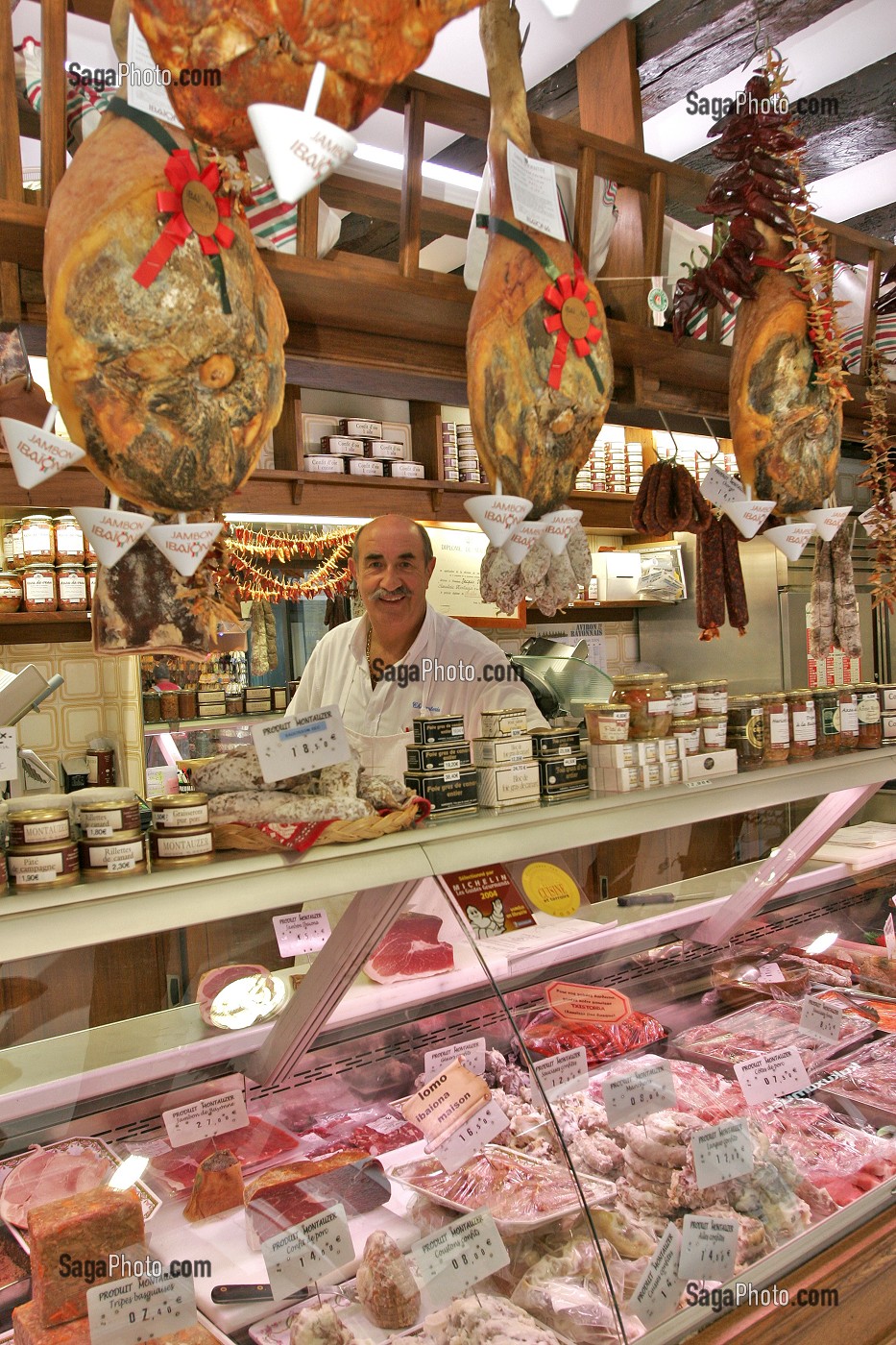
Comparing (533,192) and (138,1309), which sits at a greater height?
(533,192)

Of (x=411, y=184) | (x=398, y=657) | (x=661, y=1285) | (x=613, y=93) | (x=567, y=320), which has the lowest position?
(x=661, y=1285)

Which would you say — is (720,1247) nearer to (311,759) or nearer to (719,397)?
(311,759)

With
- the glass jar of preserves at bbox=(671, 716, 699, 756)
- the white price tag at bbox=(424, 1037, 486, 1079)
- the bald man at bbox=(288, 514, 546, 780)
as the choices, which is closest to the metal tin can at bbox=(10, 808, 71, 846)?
the white price tag at bbox=(424, 1037, 486, 1079)

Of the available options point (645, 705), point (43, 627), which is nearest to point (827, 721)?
point (645, 705)

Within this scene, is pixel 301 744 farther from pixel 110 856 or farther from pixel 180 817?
pixel 110 856

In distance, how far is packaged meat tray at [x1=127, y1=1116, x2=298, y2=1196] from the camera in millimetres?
2182

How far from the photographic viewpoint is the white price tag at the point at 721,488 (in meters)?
2.88

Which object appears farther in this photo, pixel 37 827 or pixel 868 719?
pixel 868 719

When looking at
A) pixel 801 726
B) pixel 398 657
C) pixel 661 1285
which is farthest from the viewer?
pixel 398 657

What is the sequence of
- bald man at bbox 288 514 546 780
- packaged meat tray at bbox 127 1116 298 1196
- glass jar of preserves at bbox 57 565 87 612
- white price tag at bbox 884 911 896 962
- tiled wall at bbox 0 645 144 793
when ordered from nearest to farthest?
packaged meat tray at bbox 127 1116 298 1196
white price tag at bbox 884 911 896 962
bald man at bbox 288 514 546 780
glass jar of preserves at bbox 57 565 87 612
tiled wall at bbox 0 645 144 793

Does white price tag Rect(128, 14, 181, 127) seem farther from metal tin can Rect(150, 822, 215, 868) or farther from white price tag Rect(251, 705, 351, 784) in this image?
metal tin can Rect(150, 822, 215, 868)

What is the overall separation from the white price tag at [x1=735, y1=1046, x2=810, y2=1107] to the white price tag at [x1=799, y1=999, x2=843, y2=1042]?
0.28m

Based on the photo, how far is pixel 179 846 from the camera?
1823mm

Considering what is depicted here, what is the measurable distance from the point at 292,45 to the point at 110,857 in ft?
Answer: 4.35
